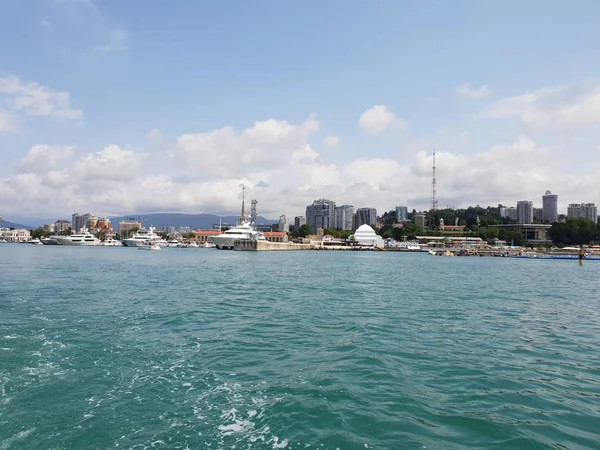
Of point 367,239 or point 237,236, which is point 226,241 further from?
point 367,239

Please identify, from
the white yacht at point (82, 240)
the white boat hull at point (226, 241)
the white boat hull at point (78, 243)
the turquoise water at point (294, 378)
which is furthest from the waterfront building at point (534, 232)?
the turquoise water at point (294, 378)

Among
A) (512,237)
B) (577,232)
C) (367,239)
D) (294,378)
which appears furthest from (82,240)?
(577,232)

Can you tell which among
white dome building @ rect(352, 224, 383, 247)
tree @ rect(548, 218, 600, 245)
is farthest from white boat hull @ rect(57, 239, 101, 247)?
tree @ rect(548, 218, 600, 245)

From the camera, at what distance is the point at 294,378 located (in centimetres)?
920

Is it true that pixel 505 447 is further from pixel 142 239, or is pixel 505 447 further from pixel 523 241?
pixel 523 241

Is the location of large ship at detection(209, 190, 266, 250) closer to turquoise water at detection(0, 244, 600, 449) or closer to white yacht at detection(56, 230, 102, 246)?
white yacht at detection(56, 230, 102, 246)

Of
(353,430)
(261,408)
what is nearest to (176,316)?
(261,408)

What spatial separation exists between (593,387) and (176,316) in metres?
14.0

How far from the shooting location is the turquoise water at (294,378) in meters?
6.61

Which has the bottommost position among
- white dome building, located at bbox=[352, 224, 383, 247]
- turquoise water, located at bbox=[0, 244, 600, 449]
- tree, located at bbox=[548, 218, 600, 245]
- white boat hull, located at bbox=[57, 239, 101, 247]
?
white boat hull, located at bbox=[57, 239, 101, 247]

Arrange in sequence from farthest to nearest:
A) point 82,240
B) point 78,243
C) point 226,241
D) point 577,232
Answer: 1. point 78,243
2. point 82,240
3. point 577,232
4. point 226,241

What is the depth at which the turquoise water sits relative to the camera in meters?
6.61

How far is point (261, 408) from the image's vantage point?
24.9 ft

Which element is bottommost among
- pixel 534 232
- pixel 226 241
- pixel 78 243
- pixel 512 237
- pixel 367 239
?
pixel 78 243
